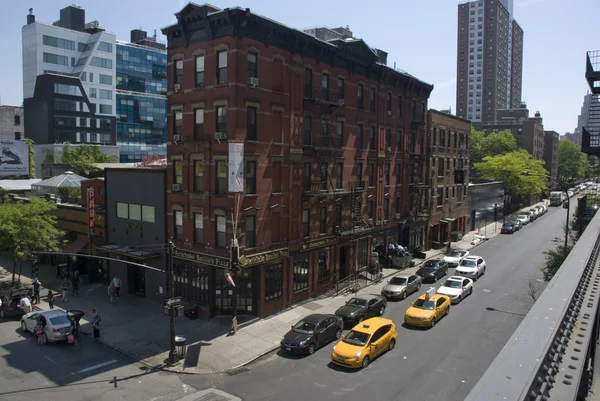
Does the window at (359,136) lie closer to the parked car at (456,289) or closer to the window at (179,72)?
the parked car at (456,289)

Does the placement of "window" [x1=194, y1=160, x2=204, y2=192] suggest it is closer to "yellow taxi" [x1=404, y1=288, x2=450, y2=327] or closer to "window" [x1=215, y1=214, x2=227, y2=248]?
"window" [x1=215, y1=214, x2=227, y2=248]

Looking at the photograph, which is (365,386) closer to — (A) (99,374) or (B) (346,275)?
(A) (99,374)

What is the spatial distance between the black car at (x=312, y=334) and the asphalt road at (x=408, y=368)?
17.4 inches

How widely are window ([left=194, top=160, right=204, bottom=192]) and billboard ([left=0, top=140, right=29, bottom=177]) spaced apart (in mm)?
51131

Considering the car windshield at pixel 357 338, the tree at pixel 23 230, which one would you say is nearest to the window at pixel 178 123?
the tree at pixel 23 230

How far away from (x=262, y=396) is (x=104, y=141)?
302 feet

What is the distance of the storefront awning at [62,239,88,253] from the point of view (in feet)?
121

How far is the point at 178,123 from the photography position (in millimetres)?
31094

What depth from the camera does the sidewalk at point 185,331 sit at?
23438 millimetres

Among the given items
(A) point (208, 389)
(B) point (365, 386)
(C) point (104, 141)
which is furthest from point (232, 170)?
(C) point (104, 141)

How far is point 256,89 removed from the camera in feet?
94.9

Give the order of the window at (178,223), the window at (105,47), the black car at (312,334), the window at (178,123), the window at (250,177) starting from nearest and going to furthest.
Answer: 1. the black car at (312,334)
2. the window at (250,177)
3. the window at (178,123)
4. the window at (178,223)
5. the window at (105,47)

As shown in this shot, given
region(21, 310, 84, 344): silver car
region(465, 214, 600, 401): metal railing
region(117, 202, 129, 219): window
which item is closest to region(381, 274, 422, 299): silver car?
region(117, 202, 129, 219): window

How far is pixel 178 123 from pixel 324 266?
1507cm
